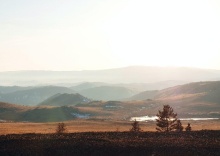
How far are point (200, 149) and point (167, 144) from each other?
123 inches

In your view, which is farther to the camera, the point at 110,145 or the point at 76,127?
the point at 76,127

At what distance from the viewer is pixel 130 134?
127 feet

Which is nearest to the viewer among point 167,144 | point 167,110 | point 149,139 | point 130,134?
point 167,144

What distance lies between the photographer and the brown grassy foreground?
31.1 metres

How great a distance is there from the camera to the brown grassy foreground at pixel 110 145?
102 feet

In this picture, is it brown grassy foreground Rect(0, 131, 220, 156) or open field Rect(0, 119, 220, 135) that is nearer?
brown grassy foreground Rect(0, 131, 220, 156)

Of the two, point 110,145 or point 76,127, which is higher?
point 110,145

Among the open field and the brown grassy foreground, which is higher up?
the brown grassy foreground

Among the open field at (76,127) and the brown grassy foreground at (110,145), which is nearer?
the brown grassy foreground at (110,145)

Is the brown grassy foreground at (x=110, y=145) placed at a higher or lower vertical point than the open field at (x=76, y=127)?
higher

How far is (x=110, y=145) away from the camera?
107 ft

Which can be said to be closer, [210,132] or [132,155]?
[132,155]

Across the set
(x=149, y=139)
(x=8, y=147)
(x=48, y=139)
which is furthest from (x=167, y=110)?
(x=8, y=147)

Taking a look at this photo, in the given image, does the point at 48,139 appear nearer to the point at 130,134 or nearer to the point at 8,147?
the point at 8,147
